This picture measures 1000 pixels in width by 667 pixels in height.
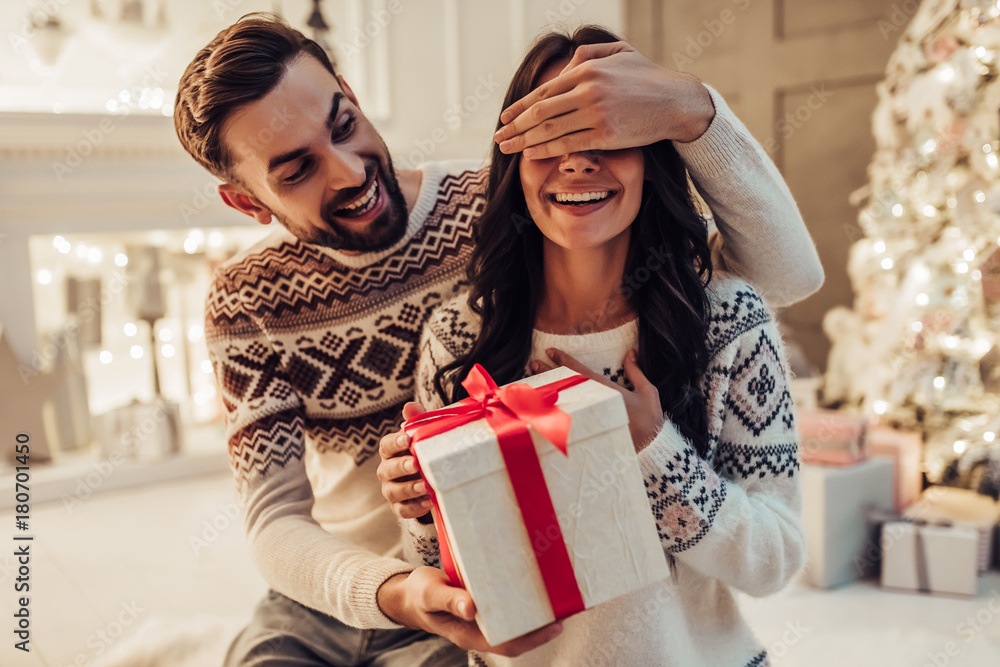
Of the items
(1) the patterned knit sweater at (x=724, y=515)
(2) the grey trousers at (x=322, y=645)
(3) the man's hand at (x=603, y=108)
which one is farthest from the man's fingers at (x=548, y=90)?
(2) the grey trousers at (x=322, y=645)

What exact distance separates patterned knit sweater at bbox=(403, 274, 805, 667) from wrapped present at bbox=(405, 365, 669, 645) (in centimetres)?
15

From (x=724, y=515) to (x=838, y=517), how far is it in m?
1.46

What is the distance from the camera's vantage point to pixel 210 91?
1092mm

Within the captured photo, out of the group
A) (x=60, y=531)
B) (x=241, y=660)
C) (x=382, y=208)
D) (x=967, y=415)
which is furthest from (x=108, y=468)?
(x=967, y=415)

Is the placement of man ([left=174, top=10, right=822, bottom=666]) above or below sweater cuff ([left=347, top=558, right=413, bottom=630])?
above

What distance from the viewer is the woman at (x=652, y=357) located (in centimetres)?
90

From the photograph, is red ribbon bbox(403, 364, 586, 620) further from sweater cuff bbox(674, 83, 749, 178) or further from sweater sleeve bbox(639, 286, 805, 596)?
sweater cuff bbox(674, 83, 749, 178)

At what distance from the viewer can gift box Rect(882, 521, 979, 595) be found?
204 centimetres

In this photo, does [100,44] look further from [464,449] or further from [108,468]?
[464,449]

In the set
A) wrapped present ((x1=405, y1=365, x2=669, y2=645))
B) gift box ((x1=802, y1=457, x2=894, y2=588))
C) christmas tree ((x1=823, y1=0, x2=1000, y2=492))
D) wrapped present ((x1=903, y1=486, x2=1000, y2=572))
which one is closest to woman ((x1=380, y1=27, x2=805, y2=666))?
wrapped present ((x1=405, y1=365, x2=669, y2=645))

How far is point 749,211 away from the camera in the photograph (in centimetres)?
99

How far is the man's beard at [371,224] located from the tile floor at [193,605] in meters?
1.04

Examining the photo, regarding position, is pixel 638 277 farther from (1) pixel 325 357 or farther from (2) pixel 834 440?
(2) pixel 834 440

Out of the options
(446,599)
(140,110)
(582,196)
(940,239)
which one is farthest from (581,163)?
(140,110)
